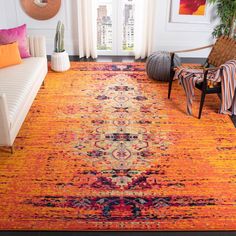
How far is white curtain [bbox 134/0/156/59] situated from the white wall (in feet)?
0.38

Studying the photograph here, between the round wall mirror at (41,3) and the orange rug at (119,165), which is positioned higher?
the round wall mirror at (41,3)

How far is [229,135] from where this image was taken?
3.43 meters

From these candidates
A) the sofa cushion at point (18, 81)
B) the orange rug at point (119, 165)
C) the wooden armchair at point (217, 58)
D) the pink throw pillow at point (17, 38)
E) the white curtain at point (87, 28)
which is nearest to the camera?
the orange rug at point (119, 165)

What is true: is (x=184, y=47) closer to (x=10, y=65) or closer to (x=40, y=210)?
(x=10, y=65)

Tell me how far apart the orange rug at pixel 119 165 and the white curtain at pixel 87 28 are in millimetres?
1581

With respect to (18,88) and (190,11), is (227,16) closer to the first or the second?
(190,11)

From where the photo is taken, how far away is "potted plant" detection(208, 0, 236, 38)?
5.12 meters

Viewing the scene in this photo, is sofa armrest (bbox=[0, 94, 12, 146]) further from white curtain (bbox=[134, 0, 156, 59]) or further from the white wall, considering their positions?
white curtain (bbox=[134, 0, 156, 59])

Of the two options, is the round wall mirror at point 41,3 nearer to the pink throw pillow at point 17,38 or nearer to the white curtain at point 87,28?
the white curtain at point 87,28

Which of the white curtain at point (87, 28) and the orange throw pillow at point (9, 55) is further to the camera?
the white curtain at point (87, 28)

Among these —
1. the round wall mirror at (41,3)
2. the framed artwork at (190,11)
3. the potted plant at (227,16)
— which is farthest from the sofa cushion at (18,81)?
the potted plant at (227,16)

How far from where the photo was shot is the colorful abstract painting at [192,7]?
18.0 ft

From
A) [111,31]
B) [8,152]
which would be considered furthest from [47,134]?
[111,31]

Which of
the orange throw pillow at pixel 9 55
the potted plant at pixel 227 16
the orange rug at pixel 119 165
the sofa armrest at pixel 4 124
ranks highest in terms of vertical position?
the potted plant at pixel 227 16
